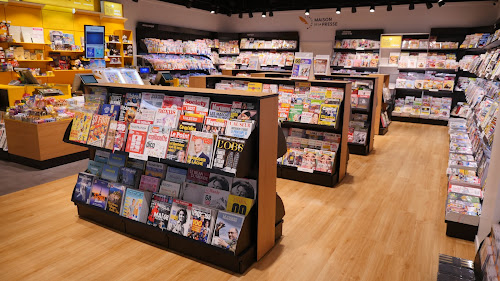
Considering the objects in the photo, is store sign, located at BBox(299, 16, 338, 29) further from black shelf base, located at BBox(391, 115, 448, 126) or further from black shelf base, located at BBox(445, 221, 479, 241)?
black shelf base, located at BBox(445, 221, 479, 241)

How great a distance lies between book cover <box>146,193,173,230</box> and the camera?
9.64 ft

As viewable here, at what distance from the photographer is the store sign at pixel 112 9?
319 inches

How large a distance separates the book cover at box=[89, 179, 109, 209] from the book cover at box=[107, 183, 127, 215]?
61 millimetres

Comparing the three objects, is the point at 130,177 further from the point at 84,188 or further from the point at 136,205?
the point at 84,188

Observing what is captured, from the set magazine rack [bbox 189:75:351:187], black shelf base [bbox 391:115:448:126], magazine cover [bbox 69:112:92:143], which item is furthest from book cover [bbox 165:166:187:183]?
black shelf base [bbox 391:115:448:126]

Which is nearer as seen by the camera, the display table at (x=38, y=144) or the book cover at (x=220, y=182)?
the book cover at (x=220, y=182)

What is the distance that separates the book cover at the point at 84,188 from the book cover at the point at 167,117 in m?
1.07

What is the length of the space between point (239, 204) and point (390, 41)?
880 cm

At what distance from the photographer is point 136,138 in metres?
2.91

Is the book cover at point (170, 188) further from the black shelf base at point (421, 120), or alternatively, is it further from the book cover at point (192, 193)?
the black shelf base at point (421, 120)

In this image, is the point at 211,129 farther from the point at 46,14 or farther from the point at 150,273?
the point at 46,14

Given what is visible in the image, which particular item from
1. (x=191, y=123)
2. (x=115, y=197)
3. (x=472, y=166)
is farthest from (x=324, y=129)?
(x=115, y=197)

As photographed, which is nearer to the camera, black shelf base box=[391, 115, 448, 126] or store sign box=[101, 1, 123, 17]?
store sign box=[101, 1, 123, 17]

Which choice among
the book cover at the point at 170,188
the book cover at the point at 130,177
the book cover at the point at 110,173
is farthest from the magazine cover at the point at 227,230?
the book cover at the point at 110,173
